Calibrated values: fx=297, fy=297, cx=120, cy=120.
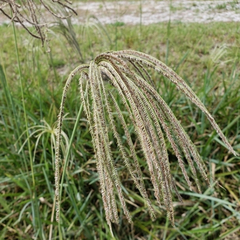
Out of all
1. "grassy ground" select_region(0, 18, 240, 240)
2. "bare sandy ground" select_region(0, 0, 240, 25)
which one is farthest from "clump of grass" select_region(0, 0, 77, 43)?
"bare sandy ground" select_region(0, 0, 240, 25)

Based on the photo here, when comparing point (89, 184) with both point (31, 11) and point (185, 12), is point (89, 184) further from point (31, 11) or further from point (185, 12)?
point (185, 12)

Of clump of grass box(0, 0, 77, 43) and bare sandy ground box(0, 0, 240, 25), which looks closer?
clump of grass box(0, 0, 77, 43)

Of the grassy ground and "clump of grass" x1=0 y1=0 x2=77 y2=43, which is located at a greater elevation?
"clump of grass" x1=0 y1=0 x2=77 y2=43

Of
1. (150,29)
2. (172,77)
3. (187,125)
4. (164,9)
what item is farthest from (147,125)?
(164,9)

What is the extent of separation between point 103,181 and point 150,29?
2840mm

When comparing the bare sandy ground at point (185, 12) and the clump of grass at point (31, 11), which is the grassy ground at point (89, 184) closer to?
the bare sandy ground at point (185, 12)

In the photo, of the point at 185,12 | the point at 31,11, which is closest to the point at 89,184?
the point at 31,11

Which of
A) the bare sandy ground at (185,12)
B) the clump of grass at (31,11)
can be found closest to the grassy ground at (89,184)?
the bare sandy ground at (185,12)

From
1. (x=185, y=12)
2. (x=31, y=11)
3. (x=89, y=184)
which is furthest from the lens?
(x=185, y=12)

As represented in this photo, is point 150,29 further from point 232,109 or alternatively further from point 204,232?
point 204,232

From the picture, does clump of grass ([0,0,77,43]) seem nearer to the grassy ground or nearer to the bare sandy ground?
the grassy ground

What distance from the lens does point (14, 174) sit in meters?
1.42

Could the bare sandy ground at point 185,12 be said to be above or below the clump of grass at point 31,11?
below

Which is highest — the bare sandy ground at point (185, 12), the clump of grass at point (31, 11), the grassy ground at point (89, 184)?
the clump of grass at point (31, 11)
